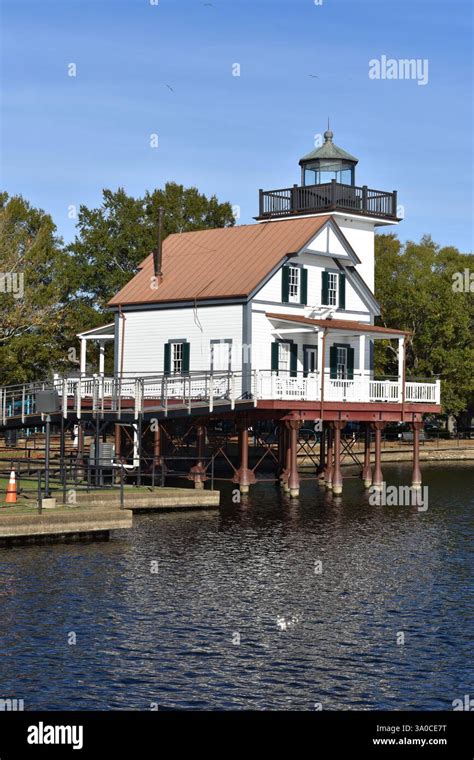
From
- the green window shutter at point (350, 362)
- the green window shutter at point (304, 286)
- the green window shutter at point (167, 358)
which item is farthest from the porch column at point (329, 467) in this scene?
the green window shutter at point (167, 358)

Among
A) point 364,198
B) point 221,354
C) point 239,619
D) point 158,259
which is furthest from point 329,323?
point 239,619

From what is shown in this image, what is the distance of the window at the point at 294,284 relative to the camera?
5117cm

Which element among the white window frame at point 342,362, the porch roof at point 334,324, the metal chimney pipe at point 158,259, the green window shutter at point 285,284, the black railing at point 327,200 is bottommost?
the white window frame at point 342,362

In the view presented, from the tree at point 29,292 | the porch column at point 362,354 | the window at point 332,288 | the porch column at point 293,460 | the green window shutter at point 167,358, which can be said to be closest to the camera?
the porch column at point 293,460

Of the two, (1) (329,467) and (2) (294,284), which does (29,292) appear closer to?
(2) (294,284)

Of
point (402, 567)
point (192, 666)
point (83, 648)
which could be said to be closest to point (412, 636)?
point (192, 666)

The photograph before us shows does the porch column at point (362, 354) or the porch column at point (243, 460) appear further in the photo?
the porch column at point (362, 354)

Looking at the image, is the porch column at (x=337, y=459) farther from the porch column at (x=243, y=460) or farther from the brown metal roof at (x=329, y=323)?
the brown metal roof at (x=329, y=323)

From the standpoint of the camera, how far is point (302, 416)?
4606 centimetres

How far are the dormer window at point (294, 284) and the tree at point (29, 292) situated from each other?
18.8 metres

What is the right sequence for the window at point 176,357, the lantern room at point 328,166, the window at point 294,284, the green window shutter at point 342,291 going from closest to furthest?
1. the window at point 294,284
2. the window at point 176,357
3. the green window shutter at point 342,291
4. the lantern room at point 328,166

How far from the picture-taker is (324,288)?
53.1m
